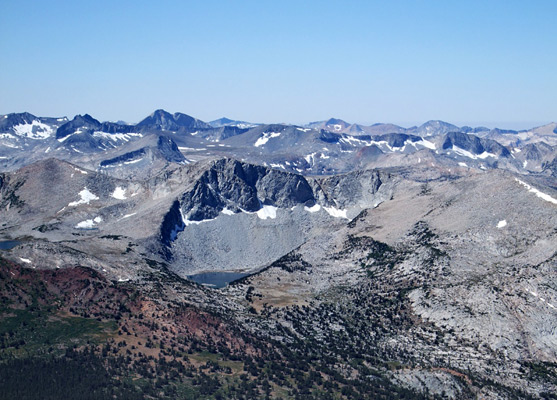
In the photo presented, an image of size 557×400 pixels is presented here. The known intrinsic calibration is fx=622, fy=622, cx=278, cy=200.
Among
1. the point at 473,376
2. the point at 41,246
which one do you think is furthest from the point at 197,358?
the point at 41,246

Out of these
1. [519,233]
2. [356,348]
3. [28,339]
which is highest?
[519,233]

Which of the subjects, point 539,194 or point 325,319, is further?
point 539,194

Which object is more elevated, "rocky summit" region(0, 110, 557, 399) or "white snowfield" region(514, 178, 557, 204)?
"white snowfield" region(514, 178, 557, 204)

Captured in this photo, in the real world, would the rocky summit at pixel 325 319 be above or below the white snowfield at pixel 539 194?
below

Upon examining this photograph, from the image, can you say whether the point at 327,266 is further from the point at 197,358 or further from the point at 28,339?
the point at 28,339

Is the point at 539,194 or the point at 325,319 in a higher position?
the point at 539,194

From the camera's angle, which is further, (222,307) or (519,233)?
(519,233)

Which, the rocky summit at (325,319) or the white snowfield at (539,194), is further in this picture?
the white snowfield at (539,194)

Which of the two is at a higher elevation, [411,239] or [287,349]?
[411,239]

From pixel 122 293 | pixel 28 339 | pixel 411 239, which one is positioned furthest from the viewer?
pixel 411 239

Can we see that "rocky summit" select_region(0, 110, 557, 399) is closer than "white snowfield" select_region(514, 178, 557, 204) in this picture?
Yes

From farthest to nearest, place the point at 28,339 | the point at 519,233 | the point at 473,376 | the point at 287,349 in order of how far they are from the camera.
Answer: the point at 519,233
the point at 287,349
the point at 473,376
the point at 28,339
